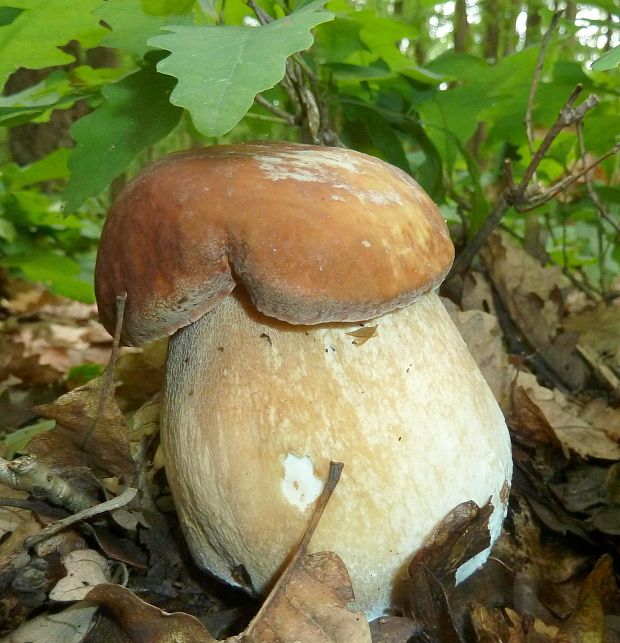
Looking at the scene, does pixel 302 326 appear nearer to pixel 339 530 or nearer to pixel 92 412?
pixel 339 530

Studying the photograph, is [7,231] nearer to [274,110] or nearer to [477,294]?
[274,110]

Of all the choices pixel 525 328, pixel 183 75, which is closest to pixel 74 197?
pixel 183 75

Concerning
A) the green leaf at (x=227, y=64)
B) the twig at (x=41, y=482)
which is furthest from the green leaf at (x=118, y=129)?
the twig at (x=41, y=482)

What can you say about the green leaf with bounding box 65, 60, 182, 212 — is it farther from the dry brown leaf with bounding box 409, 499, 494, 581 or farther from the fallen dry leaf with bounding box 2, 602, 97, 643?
the dry brown leaf with bounding box 409, 499, 494, 581

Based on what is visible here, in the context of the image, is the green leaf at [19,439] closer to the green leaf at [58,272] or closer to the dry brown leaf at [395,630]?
the green leaf at [58,272]

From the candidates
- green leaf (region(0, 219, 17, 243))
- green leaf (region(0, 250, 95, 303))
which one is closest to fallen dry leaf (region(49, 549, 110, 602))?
Result: green leaf (region(0, 250, 95, 303))

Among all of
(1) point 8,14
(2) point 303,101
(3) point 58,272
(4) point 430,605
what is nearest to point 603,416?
(4) point 430,605

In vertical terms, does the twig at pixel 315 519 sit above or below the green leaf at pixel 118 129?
below
